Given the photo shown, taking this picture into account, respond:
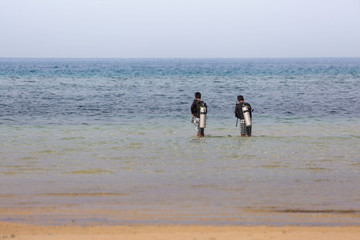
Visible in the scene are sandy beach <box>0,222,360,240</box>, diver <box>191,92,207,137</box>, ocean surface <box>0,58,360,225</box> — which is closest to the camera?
sandy beach <box>0,222,360,240</box>

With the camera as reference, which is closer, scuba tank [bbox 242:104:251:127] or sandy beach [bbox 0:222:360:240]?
sandy beach [bbox 0:222:360:240]

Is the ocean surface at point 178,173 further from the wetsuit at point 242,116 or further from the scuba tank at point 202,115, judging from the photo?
the scuba tank at point 202,115

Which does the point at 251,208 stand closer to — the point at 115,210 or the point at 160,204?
the point at 160,204

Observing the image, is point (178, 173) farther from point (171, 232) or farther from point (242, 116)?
point (242, 116)

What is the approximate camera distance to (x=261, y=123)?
71.0 ft

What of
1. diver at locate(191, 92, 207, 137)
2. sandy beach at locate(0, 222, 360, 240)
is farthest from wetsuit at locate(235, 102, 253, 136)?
sandy beach at locate(0, 222, 360, 240)

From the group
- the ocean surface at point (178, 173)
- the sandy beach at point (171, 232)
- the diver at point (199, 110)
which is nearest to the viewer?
the sandy beach at point (171, 232)

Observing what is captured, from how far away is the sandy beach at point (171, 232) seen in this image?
611 centimetres

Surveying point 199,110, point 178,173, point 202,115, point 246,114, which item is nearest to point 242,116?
point 246,114

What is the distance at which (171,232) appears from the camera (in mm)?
6316

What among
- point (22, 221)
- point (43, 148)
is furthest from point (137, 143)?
point (22, 221)

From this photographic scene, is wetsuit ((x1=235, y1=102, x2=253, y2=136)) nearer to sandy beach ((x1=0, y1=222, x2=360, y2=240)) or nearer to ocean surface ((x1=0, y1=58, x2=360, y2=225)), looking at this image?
ocean surface ((x1=0, y1=58, x2=360, y2=225))

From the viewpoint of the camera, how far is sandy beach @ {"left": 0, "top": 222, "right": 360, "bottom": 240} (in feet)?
20.0

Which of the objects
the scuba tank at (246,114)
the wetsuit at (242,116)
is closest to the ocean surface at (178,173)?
the wetsuit at (242,116)
